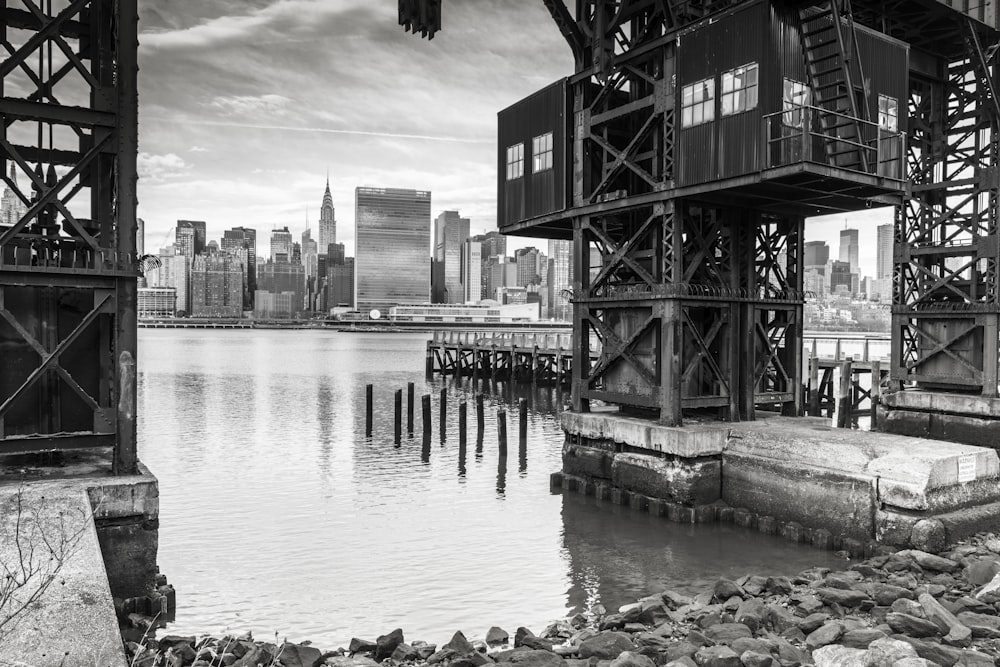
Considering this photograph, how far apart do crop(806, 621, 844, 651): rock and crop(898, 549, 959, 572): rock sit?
377 centimetres

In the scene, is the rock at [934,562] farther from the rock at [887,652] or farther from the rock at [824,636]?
the rock at [887,652]

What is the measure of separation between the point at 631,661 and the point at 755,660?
52.4 inches

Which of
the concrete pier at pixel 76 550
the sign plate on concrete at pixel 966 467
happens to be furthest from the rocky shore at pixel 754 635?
the sign plate on concrete at pixel 966 467

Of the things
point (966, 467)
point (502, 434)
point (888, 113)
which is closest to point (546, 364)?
point (502, 434)

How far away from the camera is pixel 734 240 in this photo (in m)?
18.1

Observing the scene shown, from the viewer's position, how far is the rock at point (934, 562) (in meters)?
11.9

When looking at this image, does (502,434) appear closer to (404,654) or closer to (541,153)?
(541,153)

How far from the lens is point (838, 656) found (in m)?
8.16

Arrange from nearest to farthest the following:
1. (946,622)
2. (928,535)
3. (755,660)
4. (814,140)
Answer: (755,660) → (946,622) → (928,535) → (814,140)

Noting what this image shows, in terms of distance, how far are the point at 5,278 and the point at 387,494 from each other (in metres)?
12.2

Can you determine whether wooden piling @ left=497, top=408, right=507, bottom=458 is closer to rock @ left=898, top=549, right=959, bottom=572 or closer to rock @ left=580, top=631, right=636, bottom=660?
rock @ left=898, top=549, right=959, bottom=572

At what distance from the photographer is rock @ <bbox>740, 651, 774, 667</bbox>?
810 cm

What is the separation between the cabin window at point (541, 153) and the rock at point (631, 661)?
14802mm

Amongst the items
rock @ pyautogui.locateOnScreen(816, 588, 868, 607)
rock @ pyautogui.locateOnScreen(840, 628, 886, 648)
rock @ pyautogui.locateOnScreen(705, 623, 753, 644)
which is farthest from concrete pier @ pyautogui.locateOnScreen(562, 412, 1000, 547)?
rock @ pyautogui.locateOnScreen(705, 623, 753, 644)
